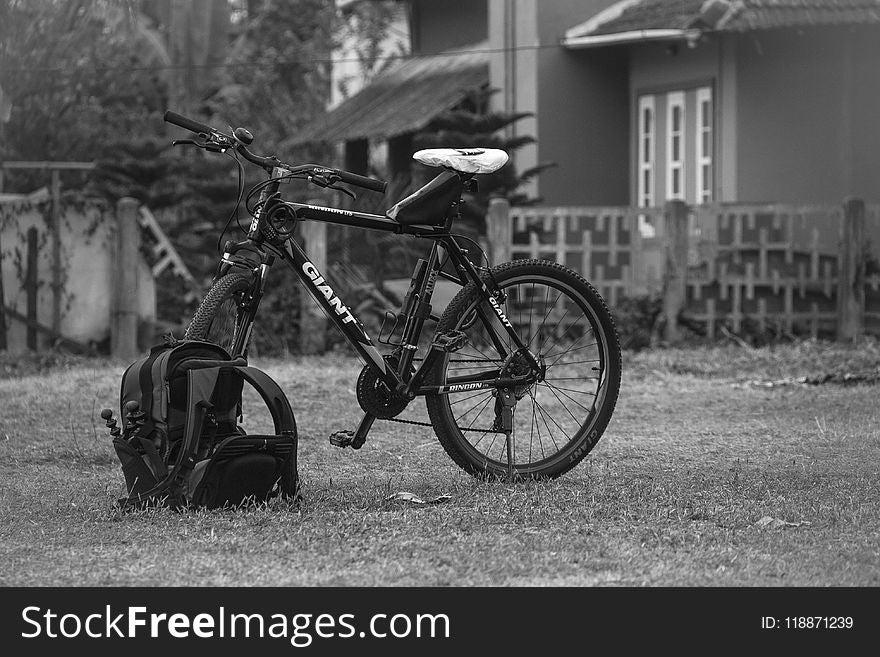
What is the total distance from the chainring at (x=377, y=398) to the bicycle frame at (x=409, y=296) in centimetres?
3

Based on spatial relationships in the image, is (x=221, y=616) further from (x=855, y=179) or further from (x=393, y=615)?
(x=855, y=179)

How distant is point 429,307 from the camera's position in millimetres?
5852

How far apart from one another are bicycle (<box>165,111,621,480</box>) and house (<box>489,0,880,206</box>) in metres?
9.32

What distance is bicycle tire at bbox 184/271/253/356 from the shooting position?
17.6 feet

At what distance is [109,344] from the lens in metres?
13.2

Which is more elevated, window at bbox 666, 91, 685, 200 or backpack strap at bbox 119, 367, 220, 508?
window at bbox 666, 91, 685, 200

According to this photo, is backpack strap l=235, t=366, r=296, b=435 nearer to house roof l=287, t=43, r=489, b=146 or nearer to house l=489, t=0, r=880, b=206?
house l=489, t=0, r=880, b=206

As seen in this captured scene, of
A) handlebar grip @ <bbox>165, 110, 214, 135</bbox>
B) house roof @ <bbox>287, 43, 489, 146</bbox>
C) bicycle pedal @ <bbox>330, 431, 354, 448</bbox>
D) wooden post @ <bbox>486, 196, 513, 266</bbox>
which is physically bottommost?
bicycle pedal @ <bbox>330, 431, 354, 448</bbox>

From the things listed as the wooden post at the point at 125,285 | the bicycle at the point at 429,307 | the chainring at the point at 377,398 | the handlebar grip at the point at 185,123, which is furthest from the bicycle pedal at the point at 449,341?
the wooden post at the point at 125,285

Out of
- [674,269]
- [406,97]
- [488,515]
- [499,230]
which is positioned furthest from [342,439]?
[406,97]

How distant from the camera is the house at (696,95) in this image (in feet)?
50.8

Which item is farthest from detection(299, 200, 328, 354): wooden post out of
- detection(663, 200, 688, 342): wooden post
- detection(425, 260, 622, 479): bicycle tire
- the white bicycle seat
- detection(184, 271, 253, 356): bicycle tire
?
detection(184, 271, 253, 356): bicycle tire

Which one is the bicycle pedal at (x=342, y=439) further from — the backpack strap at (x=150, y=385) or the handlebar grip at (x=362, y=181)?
the handlebar grip at (x=362, y=181)

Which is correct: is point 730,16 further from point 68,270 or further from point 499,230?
point 68,270
